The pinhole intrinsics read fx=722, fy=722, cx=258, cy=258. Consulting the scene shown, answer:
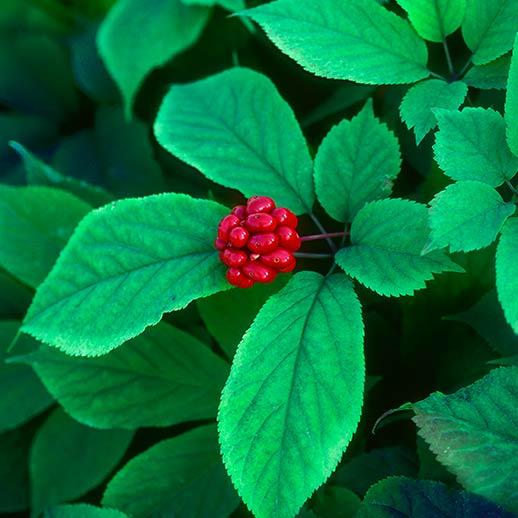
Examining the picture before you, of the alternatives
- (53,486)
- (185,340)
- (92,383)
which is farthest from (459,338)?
(53,486)

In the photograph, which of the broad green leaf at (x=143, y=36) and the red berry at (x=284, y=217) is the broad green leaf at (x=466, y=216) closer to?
the red berry at (x=284, y=217)

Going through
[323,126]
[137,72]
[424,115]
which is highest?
[424,115]

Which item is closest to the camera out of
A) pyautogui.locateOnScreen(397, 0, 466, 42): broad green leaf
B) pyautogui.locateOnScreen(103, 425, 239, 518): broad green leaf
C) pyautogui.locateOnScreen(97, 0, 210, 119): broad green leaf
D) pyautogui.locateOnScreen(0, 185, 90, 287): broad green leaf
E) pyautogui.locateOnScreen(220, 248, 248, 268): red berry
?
pyautogui.locateOnScreen(220, 248, 248, 268): red berry

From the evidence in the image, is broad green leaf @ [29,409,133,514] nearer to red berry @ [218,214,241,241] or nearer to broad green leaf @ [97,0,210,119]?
red berry @ [218,214,241,241]

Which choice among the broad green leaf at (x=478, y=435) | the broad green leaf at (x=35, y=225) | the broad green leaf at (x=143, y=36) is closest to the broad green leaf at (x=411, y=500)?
the broad green leaf at (x=478, y=435)

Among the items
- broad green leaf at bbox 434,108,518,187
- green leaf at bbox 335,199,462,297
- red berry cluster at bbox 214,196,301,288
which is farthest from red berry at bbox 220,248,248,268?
broad green leaf at bbox 434,108,518,187

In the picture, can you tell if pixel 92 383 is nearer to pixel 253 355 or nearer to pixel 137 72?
pixel 253 355
